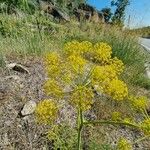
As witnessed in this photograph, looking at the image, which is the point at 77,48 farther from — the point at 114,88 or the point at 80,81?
the point at 114,88

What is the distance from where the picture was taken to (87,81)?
326 centimetres

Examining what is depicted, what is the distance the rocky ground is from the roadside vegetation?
0.09 meters

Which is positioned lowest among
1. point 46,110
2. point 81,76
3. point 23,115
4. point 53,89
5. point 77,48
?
point 23,115

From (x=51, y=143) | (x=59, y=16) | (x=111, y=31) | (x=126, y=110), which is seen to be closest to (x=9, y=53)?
(x=126, y=110)

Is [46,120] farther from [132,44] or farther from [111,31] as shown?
[111,31]

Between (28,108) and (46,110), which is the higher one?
(46,110)

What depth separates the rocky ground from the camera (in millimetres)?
5199

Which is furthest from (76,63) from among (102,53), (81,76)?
(102,53)

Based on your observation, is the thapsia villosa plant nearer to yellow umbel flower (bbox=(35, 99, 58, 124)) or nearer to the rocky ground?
yellow umbel flower (bbox=(35, 99, 58, 124))

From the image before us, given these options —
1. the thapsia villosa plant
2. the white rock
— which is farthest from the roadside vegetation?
the white rock

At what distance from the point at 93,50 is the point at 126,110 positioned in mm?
3076

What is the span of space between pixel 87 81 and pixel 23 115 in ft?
7.94

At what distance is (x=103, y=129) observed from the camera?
5.62m

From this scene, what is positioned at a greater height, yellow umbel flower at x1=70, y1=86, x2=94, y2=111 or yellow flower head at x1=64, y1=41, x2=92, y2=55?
yellow flower head at x1=64, y1=41, x2=92, y2=55
